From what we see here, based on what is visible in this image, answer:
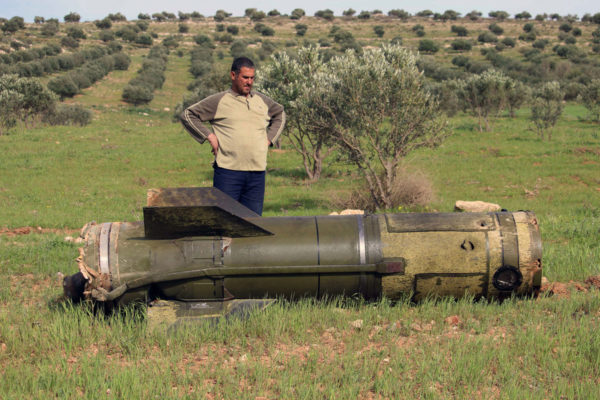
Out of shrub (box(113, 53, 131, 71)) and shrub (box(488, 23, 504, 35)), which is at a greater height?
shrub (box(488, 23, 504, 35))

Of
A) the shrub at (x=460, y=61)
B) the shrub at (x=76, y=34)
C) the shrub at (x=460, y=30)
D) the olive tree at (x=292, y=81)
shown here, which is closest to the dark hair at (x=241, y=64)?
the olive tree at (x=292, y=81)

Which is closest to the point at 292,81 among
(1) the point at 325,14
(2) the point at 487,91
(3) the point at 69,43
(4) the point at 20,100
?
(2) the point at 487,91

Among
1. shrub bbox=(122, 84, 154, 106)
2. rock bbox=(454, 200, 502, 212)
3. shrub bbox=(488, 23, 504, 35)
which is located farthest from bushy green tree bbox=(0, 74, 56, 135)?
shrub bbox=(488, 23, 504, 35)

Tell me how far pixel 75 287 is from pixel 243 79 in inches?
105

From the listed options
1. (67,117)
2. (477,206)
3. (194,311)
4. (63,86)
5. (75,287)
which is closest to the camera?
(194,311)

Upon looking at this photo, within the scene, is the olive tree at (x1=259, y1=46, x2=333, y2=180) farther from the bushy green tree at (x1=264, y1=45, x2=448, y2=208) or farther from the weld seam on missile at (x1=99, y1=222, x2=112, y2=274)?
the weld seam on missile at (x1=99, y1=222, x2=112, y2=274)

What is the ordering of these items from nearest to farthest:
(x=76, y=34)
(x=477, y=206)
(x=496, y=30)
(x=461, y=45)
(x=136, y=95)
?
(x=477, y=206)
(x=136, y=95)
(x=461, y=45)
(x=76, y=34)
(x=496, y=30)

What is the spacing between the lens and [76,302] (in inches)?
201

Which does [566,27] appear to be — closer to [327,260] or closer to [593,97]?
[593,97]

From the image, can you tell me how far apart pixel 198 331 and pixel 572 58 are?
7899cm

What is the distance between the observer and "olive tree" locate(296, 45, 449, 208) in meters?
13.0

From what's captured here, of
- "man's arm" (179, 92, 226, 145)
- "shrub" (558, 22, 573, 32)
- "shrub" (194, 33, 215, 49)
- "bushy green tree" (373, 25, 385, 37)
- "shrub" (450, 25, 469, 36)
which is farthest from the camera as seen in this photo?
"bushy green tree" (373, 25, 385, 37)

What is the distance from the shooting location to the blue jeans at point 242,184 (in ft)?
19.3

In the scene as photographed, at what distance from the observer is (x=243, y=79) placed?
228 inches
